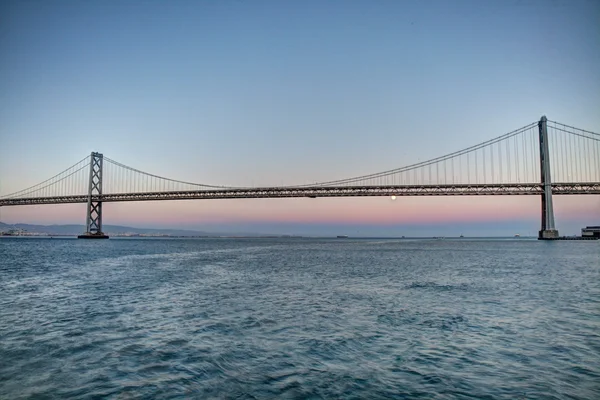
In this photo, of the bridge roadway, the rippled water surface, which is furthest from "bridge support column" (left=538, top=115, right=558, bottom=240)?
the rippled water surface

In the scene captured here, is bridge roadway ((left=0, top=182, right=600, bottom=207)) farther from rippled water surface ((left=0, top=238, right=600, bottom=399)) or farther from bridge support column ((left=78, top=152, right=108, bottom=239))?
rippled water surface ((left=0, top=238, right=600, bottom=399))

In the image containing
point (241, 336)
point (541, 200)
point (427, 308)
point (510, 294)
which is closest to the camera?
point (241, 336)

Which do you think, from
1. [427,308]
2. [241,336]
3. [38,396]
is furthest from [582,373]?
[38,396]

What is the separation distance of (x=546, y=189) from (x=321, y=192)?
3537 centimetres

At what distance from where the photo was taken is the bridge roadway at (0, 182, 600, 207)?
59.6 metres

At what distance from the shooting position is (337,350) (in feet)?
21.5

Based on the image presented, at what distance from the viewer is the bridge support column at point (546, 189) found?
60031mm

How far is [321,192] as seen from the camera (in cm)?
6619

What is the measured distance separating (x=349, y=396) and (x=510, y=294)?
33.7 ft

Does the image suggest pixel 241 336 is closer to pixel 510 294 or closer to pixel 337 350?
pixel 337 350

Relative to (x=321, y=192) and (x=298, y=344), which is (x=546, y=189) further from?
(x=298, y=344)

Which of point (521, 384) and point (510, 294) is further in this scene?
point (510, 294)

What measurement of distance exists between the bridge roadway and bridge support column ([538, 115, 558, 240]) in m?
1.12

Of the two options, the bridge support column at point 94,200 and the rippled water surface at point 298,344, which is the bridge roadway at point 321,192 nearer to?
the bridge support column at point 94,200
